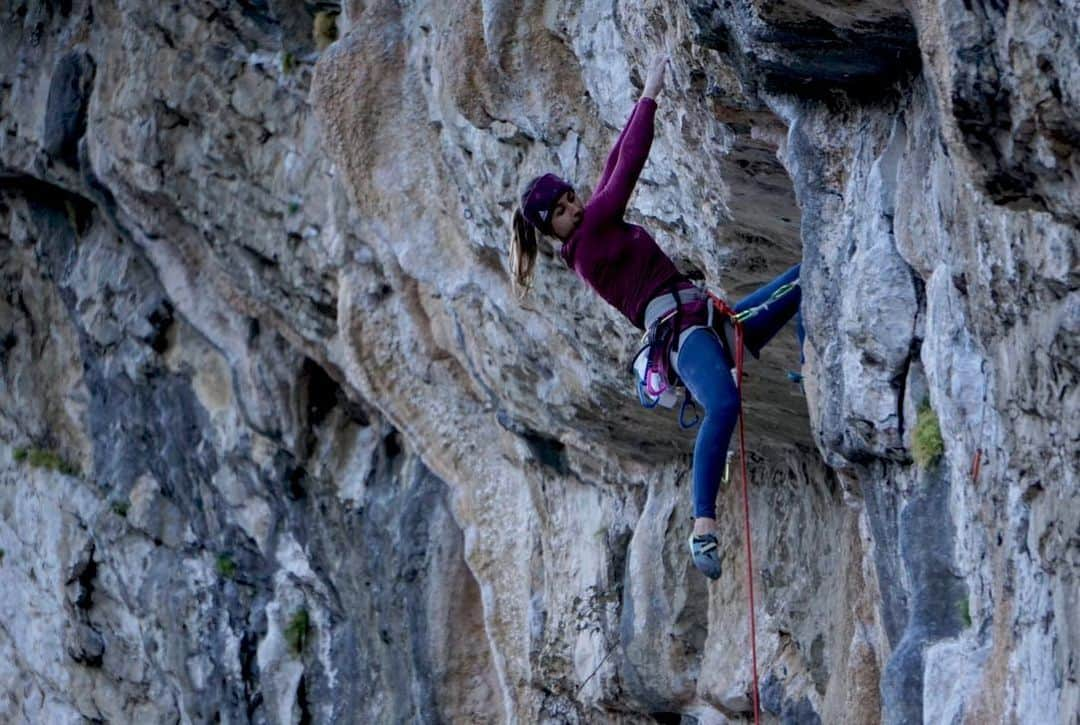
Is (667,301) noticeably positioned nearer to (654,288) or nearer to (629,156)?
(654,288)

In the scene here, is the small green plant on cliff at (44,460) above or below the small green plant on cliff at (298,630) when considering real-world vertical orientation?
above

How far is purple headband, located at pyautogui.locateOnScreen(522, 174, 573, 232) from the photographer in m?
6.99

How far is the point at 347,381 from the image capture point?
13688 mm

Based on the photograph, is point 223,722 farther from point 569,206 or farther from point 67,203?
point 569,206

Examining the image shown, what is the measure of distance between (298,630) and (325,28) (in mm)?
4774

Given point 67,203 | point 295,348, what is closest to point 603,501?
point 295,348

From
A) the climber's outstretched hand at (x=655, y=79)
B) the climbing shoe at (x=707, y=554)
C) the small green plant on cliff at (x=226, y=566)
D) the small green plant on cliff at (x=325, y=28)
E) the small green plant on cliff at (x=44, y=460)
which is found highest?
the small green plant on cliff at (x=325, y=28)

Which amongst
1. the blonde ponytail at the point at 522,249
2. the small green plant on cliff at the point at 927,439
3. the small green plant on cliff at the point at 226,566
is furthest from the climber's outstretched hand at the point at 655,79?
the small green plant on cliff at the point at 226,566

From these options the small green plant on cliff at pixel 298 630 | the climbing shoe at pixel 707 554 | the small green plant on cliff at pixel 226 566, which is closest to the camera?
the climbing shoe at pixel 707 554

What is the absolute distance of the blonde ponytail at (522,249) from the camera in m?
7.18

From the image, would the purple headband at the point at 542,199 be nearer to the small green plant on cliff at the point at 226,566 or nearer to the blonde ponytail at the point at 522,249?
the blonde ponytail at the point at 522,249

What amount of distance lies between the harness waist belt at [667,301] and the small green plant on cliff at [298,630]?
818 centimetres

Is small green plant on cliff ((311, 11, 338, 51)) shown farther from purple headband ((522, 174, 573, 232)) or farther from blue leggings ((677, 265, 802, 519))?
blue leggings ((677, 265, 802, 519))

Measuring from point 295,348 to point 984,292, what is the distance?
968 centimetres
